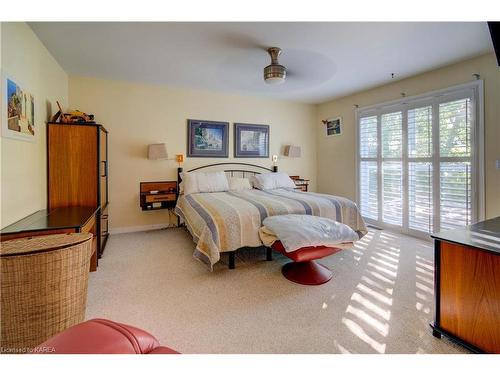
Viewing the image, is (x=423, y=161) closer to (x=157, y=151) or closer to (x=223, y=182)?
(x=223, y=182)

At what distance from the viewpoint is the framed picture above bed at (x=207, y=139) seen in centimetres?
462

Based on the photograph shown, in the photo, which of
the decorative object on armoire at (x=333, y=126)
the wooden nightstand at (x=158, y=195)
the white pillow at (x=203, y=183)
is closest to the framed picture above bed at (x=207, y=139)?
the white pillow at (x=203, y=183)

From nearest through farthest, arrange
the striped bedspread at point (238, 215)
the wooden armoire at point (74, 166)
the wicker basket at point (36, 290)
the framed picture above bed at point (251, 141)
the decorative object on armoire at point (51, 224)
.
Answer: the wicker basket at point (36, 290), the decorative object on armoire at point (51, 224), the striped bedspread at point (238, 215), the wooden armoire at point (74, 166), the framed picture above bed at point (251, 141)

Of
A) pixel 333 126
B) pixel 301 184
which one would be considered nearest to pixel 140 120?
pixel 301 184

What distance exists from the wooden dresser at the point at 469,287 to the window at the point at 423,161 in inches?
79.2

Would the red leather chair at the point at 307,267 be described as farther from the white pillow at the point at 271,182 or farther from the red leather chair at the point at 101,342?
the white pillow at the point at 271,182

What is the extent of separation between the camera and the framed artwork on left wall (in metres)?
1.93

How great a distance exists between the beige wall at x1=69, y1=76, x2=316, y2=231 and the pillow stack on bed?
55 centimetres

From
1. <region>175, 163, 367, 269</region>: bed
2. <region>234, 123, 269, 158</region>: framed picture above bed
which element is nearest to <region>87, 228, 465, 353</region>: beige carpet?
<region>175, 163, 367, 269</region>: bed

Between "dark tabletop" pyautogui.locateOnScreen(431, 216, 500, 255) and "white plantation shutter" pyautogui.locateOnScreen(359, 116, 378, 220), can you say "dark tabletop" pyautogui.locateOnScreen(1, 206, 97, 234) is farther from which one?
"white plantation shutter" pyautogui.locateOnScreen(359, 116, 378, 220)
